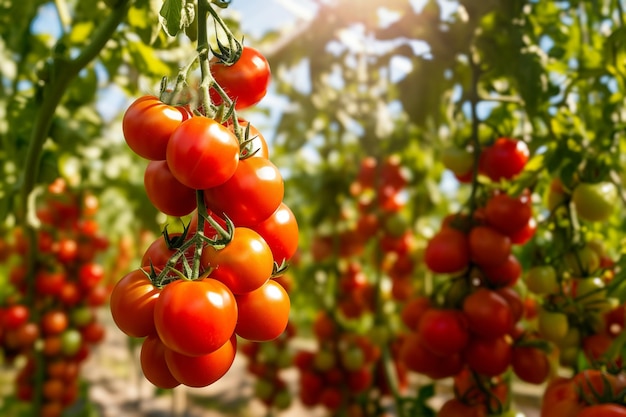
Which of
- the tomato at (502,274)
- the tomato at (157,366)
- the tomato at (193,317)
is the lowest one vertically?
the tomato at (502,274)

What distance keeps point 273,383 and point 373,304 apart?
1.94 ft

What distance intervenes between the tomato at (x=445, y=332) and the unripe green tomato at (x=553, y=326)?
14cm

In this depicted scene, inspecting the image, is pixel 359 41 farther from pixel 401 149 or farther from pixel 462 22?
pixel 462 22

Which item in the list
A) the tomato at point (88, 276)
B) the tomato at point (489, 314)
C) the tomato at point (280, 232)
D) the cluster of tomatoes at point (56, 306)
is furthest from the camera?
the tomato at point (88, 276)

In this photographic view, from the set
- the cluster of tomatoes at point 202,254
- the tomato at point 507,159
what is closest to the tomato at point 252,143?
the cluster of tomatoes at point 202,254

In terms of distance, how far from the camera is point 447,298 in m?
1.07

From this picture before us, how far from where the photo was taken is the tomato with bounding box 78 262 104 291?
6.42ft

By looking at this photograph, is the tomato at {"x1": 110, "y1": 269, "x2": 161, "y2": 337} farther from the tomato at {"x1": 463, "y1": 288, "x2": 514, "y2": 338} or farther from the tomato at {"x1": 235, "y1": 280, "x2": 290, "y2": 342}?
the tomato at {"x1": 463, "y1": 288, "x2": 514, "y2": 338}

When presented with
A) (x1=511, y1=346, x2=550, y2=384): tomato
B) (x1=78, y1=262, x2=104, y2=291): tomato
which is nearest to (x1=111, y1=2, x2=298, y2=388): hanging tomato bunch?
(x1=511, y1=346, x2=550, y2=384): tomato

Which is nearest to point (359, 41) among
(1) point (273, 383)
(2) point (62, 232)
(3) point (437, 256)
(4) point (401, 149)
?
(4) point (401, 149)

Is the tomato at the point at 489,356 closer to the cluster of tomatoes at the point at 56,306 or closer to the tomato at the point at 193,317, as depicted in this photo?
the tomato at the point at 193,317

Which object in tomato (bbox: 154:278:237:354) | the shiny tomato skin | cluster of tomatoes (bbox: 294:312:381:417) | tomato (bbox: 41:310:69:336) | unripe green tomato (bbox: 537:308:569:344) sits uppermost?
tomato (bbox: 154:278:237:354)

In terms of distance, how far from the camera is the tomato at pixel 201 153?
0.49 m

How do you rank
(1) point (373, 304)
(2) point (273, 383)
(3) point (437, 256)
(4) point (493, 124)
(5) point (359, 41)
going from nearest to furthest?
(3) point (437, 256)
(4) point (493, 124)
(5) point (359, 41)
(1) point (373, 304)
(2) point (273, 383)
